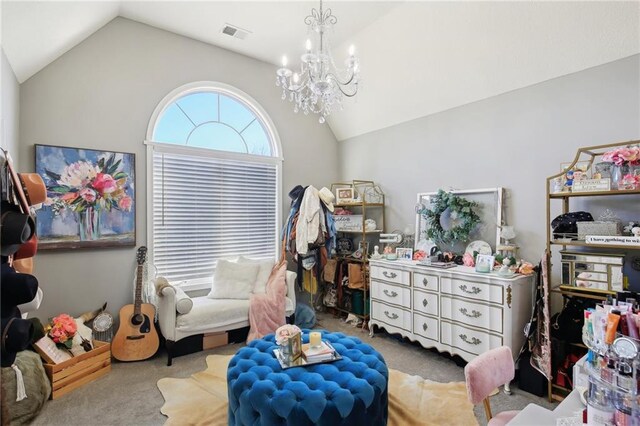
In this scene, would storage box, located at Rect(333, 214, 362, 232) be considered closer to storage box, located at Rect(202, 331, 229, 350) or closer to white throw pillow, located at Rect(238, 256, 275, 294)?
white throw pillow, located at Rect(238, 256, 275, 294)

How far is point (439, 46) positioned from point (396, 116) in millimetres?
1033

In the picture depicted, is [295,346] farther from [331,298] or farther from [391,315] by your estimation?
[331,298]

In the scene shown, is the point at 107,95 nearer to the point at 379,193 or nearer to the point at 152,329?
the point at 152,329

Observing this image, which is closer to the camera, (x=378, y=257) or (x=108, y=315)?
(x=108, y=315)

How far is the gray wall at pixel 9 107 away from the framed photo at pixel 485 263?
12.2ft

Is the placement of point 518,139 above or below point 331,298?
above

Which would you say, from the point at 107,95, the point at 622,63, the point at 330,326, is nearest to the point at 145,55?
the point at 107,95

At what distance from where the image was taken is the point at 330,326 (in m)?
4.02

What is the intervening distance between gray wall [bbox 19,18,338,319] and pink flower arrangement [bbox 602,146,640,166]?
148 inches

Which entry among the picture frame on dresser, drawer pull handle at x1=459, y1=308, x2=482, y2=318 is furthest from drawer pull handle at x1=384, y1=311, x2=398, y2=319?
the picture frame on dresser

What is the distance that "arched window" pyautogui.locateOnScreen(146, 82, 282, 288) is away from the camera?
11.8 feet

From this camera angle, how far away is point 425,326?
3.13 m

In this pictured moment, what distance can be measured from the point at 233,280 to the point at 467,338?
2475 mm

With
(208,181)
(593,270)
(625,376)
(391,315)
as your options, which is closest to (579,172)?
(593,270)
